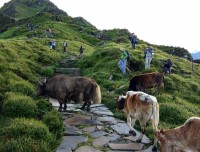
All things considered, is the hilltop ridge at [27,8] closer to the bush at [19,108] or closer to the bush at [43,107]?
the bush at [43,107]

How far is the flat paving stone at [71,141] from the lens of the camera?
10.8m

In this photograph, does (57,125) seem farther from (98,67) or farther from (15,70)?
(98,67)

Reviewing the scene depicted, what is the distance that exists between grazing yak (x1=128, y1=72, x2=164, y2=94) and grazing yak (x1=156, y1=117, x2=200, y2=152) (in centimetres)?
1116

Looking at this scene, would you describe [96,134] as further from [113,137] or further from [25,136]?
[25,136]

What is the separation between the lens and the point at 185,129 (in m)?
8.84

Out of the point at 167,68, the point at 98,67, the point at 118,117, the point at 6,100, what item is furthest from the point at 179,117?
the point at 98,67

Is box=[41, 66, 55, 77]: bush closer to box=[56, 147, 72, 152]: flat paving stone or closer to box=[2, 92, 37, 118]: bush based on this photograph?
box=[2, 92, 37, 118]: bush

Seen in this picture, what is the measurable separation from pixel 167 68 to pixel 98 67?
6.55 m

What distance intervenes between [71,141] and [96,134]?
1353 mm

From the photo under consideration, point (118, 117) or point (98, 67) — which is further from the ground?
point (98, 67)

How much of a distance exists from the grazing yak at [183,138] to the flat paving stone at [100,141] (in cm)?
273

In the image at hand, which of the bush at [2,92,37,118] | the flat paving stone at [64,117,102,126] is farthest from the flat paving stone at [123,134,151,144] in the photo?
the bush at [2,92,37,118]

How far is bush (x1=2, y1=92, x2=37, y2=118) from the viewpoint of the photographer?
12727 mm

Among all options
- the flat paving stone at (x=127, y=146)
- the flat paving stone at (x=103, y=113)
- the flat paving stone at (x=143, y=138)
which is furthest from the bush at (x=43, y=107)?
the flat paving stone at (x=143, y=138)
